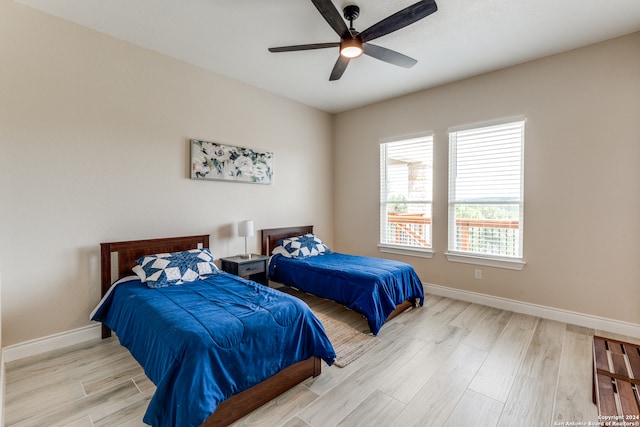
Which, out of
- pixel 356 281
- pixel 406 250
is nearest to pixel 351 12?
pixel 356 281

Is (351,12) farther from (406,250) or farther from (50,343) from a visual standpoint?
(50,343)

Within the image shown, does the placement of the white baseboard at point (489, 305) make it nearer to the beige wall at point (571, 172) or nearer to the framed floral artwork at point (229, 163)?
the beige wall at point (571, 172)

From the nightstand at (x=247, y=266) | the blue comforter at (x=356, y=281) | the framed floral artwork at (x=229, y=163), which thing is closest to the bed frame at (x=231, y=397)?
the nightstand at (x=247, y=266)

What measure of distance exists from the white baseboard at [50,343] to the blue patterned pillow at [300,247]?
2.14 metres

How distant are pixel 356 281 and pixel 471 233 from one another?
5.93 ft

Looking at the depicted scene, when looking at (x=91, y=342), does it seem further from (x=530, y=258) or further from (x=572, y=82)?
(x=572, y=82)

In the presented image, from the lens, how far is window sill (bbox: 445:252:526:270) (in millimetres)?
3414

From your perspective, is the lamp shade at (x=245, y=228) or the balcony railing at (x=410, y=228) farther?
the balcony railing at (x=410, y=228)

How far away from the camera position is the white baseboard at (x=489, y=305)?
243 cm

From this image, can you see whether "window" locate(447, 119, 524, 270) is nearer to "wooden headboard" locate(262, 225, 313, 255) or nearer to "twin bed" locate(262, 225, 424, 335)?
"twin bed" locate(262, 225, 424, 335)

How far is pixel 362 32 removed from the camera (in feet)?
7.46

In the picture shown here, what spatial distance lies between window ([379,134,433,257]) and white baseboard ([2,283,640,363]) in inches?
31.9

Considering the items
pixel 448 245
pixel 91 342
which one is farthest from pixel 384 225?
pixel 91 342

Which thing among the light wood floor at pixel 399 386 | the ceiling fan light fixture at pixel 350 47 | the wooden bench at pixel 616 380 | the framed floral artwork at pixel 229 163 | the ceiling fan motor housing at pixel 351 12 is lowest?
the light wood floor at pixel 399 386
